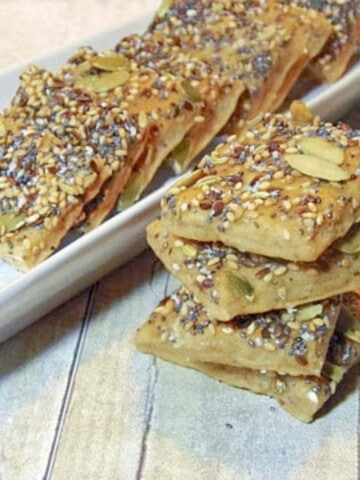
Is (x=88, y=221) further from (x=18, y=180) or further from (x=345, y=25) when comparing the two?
(x=345, y=25)

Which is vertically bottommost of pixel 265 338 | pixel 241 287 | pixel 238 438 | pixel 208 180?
pixel 238 438

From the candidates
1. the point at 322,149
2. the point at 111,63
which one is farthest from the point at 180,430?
the point at 111,63

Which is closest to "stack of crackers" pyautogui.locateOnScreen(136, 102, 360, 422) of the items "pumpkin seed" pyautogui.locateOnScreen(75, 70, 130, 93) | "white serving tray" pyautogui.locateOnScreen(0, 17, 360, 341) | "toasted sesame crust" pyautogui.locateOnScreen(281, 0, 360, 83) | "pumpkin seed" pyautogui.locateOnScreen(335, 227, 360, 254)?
"pumpkin seed" pyautogui.locateOnScreen(335, 227, 360, 254)

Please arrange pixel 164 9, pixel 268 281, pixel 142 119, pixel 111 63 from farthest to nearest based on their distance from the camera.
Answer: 1. pixel 164 9
2. pixel 111 63
3. pixel 142 119
4. pixel 268 281

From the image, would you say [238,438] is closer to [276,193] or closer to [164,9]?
[276,193]

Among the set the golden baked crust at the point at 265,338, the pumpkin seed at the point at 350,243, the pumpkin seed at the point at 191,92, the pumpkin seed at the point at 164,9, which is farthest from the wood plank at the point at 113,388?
the pumpkin seed at the point at 164,9

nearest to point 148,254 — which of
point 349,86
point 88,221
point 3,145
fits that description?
point 88,221

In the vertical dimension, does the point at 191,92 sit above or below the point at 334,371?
above
